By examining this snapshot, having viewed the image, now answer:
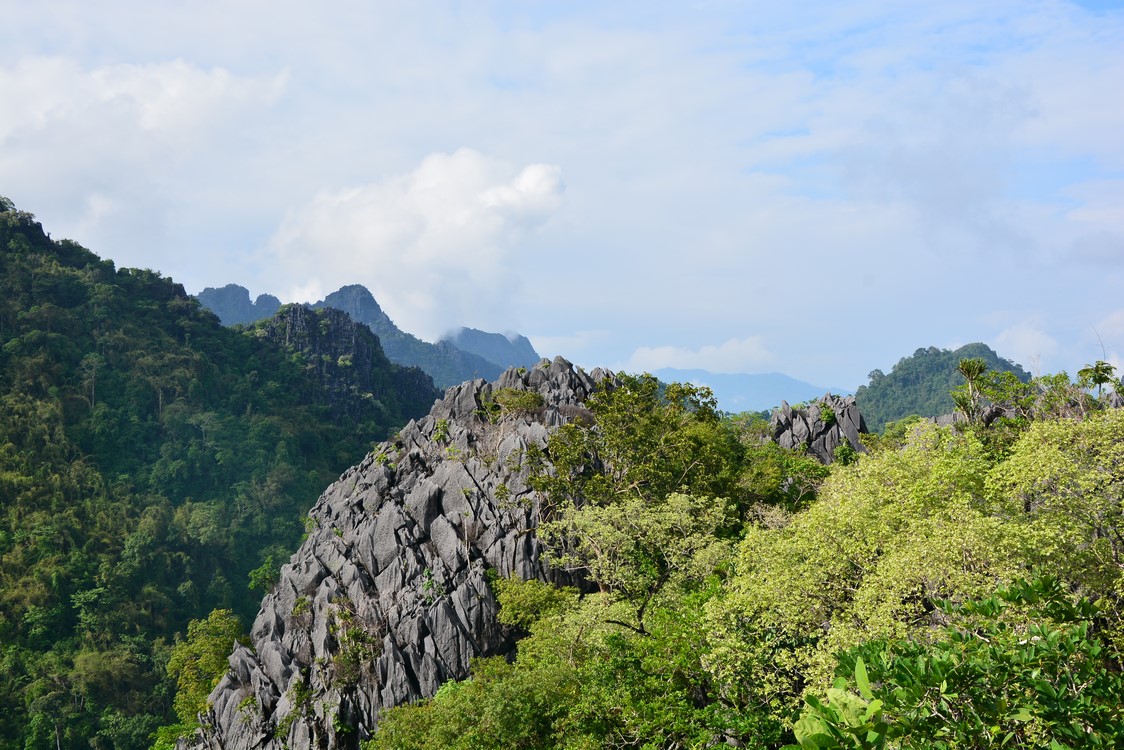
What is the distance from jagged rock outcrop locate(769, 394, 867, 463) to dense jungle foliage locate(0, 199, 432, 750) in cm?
4083

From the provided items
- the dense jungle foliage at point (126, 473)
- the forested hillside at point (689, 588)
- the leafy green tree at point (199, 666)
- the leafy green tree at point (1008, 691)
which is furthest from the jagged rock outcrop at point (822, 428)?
the leafy green tree at point (1008, 691)

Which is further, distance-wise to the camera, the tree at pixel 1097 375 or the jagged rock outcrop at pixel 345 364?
the jagged rock outcrop at pixel 345 364

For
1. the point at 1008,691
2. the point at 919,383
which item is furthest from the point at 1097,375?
the point at 919,383

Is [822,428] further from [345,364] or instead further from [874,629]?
[345,364]

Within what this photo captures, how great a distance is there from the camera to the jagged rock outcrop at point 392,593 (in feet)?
113

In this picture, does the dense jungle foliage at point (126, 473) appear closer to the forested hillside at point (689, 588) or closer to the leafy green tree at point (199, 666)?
the leafy green tree at point (199, 666)

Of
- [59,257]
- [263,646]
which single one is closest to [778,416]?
[263,646]

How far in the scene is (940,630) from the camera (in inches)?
570

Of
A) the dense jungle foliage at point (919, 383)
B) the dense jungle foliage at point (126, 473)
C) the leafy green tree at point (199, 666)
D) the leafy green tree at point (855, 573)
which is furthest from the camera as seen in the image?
the dense jungle foliage at point (919, 383)

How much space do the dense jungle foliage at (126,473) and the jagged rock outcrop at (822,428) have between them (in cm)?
4083

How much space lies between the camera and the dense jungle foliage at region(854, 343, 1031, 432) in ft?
424

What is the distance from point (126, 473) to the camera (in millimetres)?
83875

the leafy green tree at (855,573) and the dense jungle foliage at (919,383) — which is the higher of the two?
the dense jungle foliage at (919,383)

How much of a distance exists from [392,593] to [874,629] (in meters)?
28.2
